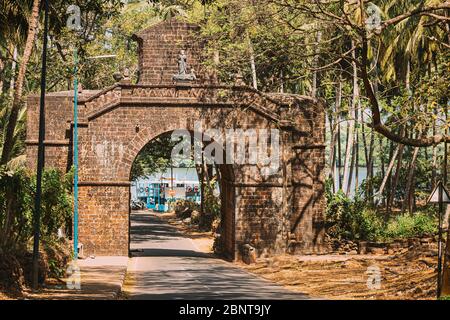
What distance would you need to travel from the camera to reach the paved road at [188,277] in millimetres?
24094

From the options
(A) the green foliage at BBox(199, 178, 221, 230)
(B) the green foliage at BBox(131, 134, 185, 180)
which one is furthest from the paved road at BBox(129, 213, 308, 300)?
(B) the green foliage at BBox(131, 134, 185, 180)

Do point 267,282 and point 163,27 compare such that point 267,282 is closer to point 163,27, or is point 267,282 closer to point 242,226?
point 242,226

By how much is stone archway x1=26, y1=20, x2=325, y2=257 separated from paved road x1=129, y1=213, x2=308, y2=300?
1846 mm

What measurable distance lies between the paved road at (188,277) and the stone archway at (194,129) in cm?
185

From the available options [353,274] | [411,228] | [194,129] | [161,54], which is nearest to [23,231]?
[353,274]

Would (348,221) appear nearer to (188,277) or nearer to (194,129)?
(194,129)

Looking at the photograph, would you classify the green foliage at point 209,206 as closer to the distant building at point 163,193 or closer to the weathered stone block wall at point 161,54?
the weathered stone block wall at point 161,54

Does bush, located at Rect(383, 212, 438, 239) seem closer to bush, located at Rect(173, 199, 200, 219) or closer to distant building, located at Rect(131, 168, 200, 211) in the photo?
bush, located at Rect(173, 199, 200, 219)

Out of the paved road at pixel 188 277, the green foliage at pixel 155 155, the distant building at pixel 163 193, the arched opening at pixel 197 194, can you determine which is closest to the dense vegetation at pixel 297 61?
the green foliage at pixel 155 155

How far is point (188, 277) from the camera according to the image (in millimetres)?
29812

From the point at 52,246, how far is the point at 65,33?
6975 mm

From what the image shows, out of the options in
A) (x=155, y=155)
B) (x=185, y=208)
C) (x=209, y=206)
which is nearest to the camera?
(x=209, y=206)

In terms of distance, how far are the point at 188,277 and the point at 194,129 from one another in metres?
9.10

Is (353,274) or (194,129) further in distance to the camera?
(194,129)
